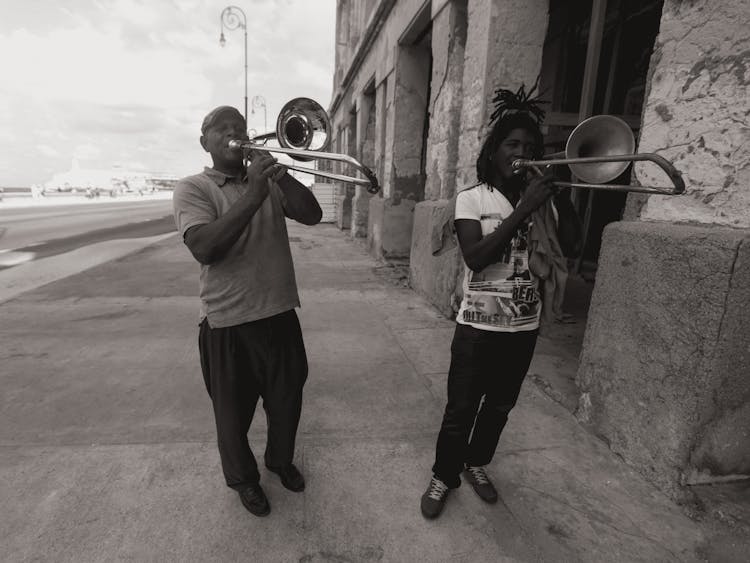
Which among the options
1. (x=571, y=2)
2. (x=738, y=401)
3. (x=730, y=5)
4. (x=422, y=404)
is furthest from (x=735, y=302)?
(x=571, y=2)

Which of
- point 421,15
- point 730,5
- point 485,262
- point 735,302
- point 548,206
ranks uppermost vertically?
point 421,15

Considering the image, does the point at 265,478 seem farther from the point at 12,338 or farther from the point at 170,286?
the point at 170,286

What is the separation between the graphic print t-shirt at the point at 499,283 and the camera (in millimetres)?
1820

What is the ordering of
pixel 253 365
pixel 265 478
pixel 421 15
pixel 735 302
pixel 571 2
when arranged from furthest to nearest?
pixel 571 2 < pixel 421 15 < pixel 265 478 < pixel 253 365 < pixel 735 302

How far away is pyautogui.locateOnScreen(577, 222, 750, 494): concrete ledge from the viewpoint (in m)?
1.89

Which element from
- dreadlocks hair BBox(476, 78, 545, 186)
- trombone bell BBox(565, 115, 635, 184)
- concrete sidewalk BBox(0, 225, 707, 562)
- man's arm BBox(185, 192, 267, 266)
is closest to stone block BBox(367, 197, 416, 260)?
concrete sidewalk BBox(0, 225, 707, 562)

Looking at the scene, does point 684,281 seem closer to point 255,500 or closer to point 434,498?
point 434,498

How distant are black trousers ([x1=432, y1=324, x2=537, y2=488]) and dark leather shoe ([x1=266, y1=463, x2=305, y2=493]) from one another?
688 millimetres

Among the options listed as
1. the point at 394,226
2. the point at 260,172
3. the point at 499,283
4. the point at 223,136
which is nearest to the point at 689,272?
the point at 499,283

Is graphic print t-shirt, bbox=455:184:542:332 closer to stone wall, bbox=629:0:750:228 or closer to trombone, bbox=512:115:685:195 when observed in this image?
trombone, bbox=512:115:685:195

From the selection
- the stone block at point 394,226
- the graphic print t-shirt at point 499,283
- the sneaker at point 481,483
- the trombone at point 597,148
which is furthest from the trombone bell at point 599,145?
the stone block at point 394,226

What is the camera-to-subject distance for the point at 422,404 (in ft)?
9.87

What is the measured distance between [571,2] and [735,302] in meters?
7.30

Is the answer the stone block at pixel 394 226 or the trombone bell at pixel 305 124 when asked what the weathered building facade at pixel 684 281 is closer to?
the trombone bell at pixel 305 124
